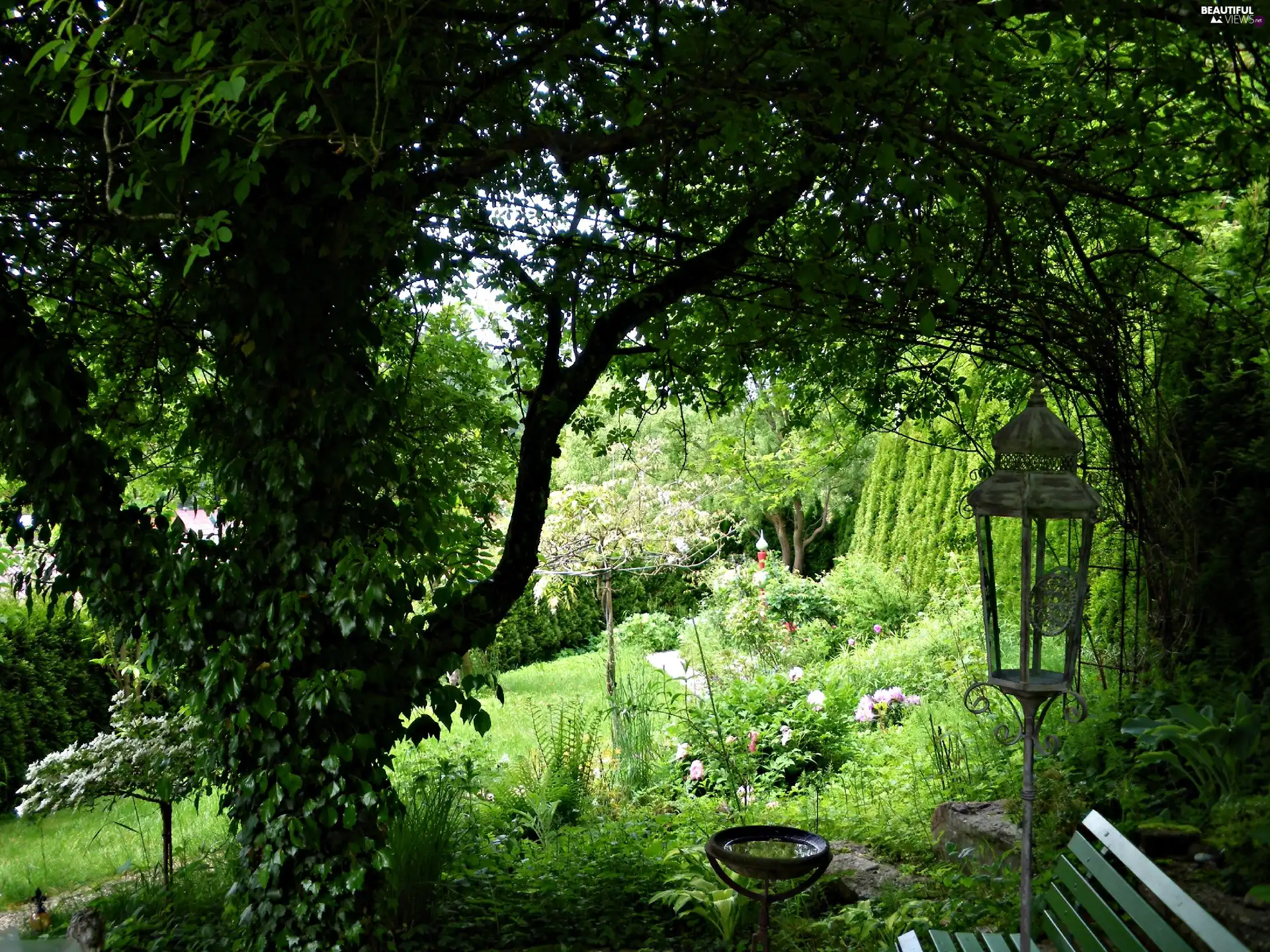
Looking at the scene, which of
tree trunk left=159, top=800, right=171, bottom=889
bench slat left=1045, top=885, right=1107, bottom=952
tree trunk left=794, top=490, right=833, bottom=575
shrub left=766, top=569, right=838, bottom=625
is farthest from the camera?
tree trunk left=794, top=490, right=833, bottom=575

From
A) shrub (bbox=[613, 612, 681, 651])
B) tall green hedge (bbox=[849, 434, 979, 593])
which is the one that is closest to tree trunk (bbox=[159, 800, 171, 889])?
tall green hedge (bbox=[849, 434, 979, 593])

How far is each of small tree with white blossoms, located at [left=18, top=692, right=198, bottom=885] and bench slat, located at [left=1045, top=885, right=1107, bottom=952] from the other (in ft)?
10.9

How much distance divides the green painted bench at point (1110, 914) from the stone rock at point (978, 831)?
30.6 inches

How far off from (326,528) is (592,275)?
1.46 meters

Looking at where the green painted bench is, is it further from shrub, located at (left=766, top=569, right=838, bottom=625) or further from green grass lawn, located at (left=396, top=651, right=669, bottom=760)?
shrub, located at (left=766, top=569, right=838, bottom=625)

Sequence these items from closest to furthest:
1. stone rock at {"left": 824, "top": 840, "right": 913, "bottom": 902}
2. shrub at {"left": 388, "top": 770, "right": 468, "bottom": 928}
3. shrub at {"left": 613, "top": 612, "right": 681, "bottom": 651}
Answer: shrub at {"left": 388, "top": 770, "right": 468, "bottom": 928}
stone rock at {"left": 824, "top": 840, "right": 913, "bottom": 902}
shrub at {"left": 613, "top": 612, "right": 681, "bottom": 651}

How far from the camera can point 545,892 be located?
13.0ft

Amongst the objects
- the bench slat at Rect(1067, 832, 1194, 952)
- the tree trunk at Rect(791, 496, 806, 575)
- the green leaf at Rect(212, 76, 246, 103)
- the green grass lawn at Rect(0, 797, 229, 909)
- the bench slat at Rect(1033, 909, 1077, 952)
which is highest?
the green leaf at Rect(212, 76, 246, 103)

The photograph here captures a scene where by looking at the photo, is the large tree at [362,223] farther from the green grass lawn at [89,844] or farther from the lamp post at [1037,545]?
the green grass lawn at [89,844]

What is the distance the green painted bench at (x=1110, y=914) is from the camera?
178 cm

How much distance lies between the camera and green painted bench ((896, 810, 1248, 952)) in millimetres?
1780

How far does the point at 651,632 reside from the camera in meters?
10.7

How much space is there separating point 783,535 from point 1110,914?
40.5 feet

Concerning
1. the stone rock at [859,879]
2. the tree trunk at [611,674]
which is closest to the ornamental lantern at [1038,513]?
the stone rock at [859,879]
